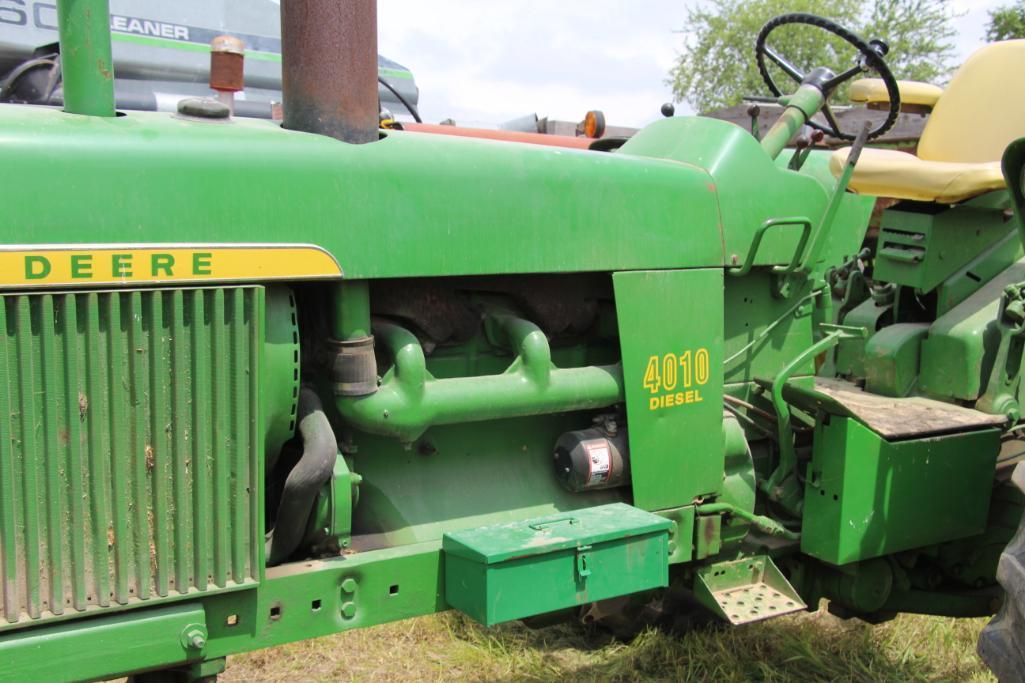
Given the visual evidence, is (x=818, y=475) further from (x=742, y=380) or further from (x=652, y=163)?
(x=652, y=163)

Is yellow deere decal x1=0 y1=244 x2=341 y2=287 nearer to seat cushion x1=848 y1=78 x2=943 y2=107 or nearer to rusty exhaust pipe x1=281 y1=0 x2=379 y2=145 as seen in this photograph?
rusty exhaust pipe x1=281 y1=0 x2=379 y2=145

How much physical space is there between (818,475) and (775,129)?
1096 mm

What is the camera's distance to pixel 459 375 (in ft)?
8.95

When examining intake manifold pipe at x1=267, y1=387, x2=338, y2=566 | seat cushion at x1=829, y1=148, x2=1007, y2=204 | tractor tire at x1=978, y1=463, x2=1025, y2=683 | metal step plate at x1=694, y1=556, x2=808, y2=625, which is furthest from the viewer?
seat cushion at x1=829, y1=148, x2=1007, y2=204

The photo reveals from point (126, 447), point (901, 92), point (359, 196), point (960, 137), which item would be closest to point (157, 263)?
point (126, 447)

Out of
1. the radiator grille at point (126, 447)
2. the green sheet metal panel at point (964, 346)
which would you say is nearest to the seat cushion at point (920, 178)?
the green sheet metal panel at point (964, 346)

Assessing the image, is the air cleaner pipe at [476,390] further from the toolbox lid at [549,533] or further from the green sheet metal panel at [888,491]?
the green sheet metal panel at [888,491]

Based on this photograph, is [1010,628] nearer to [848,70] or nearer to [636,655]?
[636,655]

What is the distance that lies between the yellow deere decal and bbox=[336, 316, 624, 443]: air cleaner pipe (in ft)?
0.99

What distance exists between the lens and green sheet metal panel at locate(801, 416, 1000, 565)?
295 centimetres

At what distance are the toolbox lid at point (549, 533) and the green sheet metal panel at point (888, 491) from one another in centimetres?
63

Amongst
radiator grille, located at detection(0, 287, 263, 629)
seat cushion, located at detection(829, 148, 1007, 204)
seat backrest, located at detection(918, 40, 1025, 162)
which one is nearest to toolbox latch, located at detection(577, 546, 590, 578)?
radiator grille, located at detection(0, 287, 263, 629)

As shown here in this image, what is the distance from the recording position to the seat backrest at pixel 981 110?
12.9 ft

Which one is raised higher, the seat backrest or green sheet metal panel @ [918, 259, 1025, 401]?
the seat backrest
